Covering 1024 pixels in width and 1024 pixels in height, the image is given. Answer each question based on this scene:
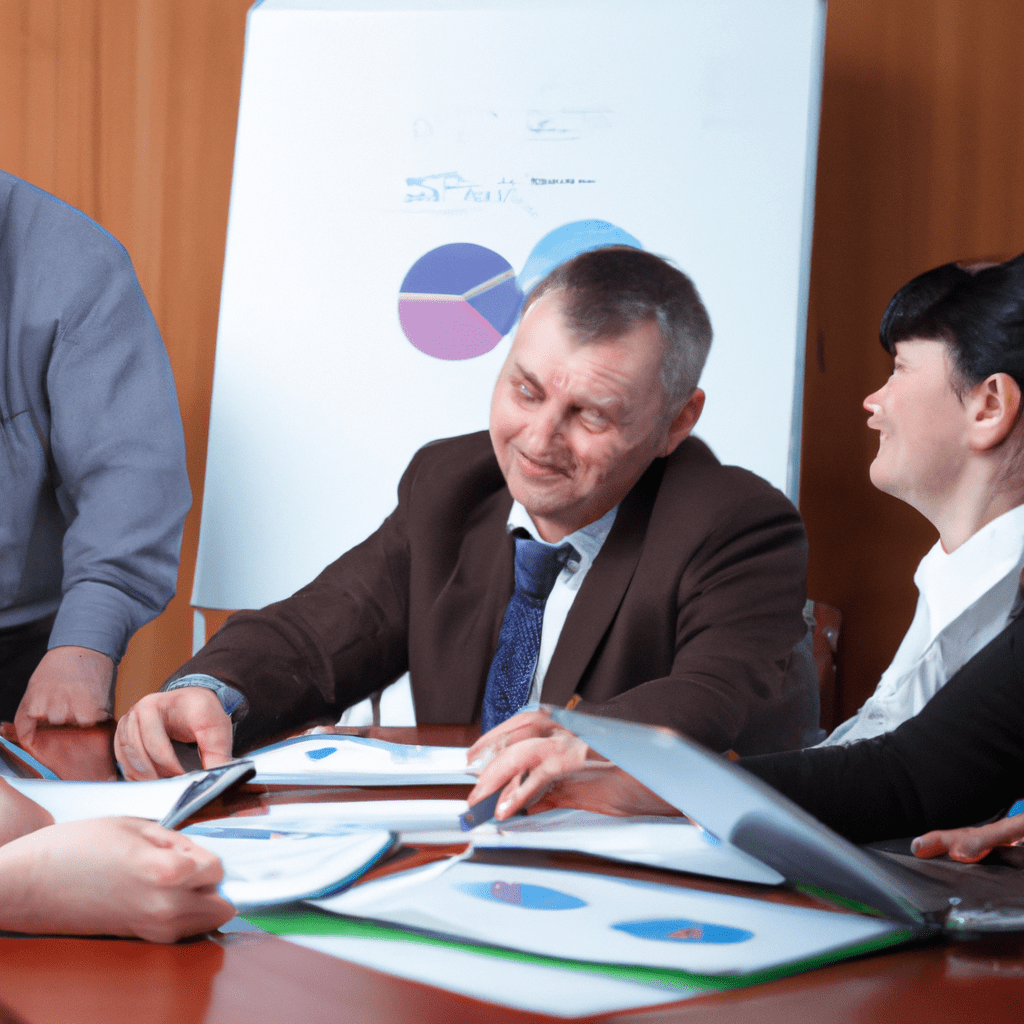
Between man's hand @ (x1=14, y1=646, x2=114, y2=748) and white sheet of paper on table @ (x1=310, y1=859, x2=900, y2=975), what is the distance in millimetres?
594

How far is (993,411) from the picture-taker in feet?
2.11

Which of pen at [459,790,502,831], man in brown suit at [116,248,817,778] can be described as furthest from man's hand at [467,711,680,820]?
man in brown suit at [116,248,817,778]

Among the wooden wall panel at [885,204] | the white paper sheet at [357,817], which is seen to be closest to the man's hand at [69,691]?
the white paper sheet at [357,817]

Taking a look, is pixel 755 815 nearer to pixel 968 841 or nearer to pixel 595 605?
pixel 968 841

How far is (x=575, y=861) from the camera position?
345 millimetres

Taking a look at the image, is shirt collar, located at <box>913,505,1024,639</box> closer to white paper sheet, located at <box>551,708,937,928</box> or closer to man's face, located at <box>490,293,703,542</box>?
man's face, located at <box>490,293,703,542</box>

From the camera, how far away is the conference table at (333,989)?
247 millimetres

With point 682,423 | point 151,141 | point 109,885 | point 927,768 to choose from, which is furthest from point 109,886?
point 151,141

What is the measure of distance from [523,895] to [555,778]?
0.11 metres

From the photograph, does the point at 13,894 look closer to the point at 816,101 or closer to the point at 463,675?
the point at 463,675

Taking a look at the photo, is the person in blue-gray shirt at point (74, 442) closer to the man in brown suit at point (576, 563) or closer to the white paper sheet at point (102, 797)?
the man in brown suit at point (576, 563)

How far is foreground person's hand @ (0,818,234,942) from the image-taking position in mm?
286

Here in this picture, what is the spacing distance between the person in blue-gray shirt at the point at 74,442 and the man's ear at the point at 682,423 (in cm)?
59

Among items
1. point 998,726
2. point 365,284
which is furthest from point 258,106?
point 998,726
